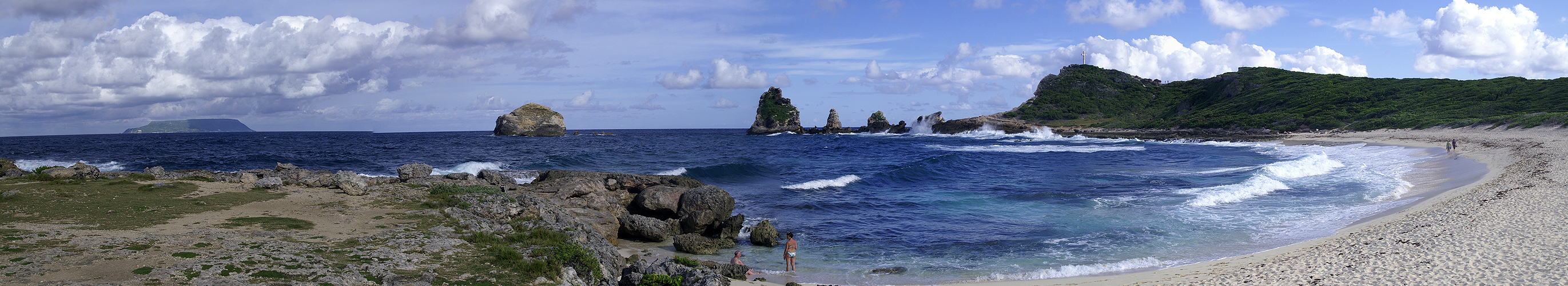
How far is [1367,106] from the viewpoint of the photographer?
6575 centimetres

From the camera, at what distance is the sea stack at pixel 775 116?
11725 centimetres

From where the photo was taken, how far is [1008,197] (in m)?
22.5

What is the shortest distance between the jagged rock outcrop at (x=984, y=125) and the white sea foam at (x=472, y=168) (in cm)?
7426

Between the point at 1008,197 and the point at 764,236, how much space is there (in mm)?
11366

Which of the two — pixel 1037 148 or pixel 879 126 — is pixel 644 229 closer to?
pixel 1037 148

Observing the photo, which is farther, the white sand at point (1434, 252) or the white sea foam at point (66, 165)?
the white sea foam at point (66, 165)

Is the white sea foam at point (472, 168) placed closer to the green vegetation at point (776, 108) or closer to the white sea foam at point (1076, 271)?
the white sea foam at point (1076, 271)

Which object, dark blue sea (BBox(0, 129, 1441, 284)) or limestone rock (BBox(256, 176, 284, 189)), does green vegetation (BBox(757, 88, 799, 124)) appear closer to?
dark blue sea (BBox(0, 129, 1441, 284))

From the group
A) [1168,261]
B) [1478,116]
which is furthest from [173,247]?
[1478,116]

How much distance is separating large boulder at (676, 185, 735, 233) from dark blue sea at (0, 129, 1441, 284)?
1.46 meters

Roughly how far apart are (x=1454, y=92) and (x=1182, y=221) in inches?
2983

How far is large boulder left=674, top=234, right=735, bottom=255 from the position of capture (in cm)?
1361

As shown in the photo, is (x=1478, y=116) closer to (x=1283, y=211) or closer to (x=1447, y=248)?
(x=1283, y=211)

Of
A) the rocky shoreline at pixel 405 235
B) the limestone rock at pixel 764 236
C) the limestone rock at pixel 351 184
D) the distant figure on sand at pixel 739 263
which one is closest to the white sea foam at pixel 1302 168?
the limestone rock at pixel 764 236
